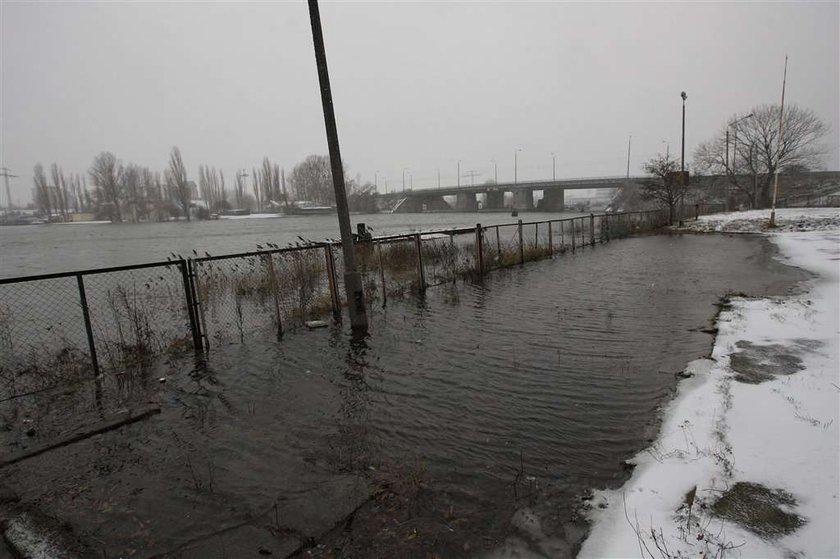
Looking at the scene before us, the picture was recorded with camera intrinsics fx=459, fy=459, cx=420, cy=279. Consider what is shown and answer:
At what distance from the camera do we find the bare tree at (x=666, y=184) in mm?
34312

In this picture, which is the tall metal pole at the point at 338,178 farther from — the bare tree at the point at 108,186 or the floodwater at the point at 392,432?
the bare tree at the point at 108,186

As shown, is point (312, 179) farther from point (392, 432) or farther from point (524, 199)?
point (392, 432)

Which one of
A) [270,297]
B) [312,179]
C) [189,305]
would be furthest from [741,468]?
[312,179]

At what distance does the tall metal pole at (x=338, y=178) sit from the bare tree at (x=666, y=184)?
31.7 meters

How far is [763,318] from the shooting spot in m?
7.89

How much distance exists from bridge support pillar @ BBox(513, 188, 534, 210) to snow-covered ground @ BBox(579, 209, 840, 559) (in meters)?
106

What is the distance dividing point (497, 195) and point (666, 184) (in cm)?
8408

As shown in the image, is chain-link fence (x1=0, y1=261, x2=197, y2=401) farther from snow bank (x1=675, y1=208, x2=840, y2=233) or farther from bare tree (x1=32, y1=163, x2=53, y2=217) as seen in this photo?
bare tree (x1=32, y1=163, x2=53, y2=217)

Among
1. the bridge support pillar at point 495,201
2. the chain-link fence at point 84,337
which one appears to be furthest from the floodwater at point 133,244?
the bridge support pillar at point 495,201

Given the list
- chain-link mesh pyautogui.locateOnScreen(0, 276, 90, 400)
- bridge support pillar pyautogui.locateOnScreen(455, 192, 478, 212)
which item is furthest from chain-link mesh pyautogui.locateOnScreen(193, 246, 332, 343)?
bridge support pillar pyautogui.locateOnScreen(455, 192, 478, 212)

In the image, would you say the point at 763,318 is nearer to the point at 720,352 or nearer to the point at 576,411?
the point at 720,352

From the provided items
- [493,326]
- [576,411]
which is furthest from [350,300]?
[576,411]

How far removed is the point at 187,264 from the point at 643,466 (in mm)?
7288

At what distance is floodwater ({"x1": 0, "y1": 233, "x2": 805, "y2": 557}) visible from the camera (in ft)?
11.0
